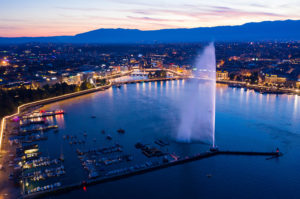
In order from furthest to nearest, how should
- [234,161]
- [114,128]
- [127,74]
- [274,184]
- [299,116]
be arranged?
[127,74]
[299,116]
[114,128]
[234,161]
[274,184]

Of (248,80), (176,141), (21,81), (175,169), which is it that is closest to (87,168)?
(175,169)

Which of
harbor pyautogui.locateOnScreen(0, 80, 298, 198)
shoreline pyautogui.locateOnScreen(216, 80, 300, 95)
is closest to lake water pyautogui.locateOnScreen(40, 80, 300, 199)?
harbor pyautogui.locateOnScreen(0, 80, 298, 198)

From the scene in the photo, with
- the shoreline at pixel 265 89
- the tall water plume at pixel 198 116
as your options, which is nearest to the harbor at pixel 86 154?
the tall water plume at pixel 198 116

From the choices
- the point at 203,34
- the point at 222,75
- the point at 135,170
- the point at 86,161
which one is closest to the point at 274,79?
the point at 222,75

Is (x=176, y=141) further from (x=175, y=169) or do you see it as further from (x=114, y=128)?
(x=114, y=128)

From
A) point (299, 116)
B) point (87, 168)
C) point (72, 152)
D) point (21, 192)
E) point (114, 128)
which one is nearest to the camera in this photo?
point (21, 192)

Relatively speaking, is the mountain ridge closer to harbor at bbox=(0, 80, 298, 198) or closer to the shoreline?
the shoreline

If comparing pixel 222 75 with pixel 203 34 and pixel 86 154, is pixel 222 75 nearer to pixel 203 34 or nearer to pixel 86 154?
pixel 86 154

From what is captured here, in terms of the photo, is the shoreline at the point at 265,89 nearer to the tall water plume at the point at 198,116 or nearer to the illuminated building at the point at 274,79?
the illuminated building at the point at 274,79
